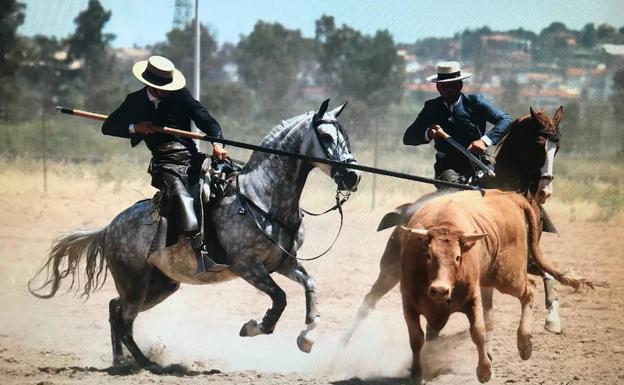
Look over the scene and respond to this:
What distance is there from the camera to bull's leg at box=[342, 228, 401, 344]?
780 cm

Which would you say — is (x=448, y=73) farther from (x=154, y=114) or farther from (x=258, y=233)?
(x=154, y=114)

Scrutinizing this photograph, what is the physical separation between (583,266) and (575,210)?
4.62 metres

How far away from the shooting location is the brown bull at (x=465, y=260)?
615 cm

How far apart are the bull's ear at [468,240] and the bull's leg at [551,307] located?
1.82 metres

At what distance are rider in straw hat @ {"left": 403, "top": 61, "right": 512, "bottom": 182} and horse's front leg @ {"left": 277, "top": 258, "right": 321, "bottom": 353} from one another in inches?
54.6

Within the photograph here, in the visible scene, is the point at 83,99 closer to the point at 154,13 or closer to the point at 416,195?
the point at 154,13

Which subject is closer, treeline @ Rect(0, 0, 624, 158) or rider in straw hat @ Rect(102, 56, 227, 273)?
rider in straw hat @ Rect(102, 56, 227, 273)

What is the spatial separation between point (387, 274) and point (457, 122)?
4.22ft

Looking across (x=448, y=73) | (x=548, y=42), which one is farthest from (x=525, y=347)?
(x=548, y=42)

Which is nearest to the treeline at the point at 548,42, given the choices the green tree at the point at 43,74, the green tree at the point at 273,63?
the green tree at the point at 273,63

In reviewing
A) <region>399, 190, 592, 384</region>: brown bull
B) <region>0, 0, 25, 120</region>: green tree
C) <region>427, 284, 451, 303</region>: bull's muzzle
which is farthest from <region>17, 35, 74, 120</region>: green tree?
<region>427, 284, 451, 303</region>: bull's muzzle

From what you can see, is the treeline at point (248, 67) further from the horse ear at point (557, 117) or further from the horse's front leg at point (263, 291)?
the horse's front leg at point (263, 291)

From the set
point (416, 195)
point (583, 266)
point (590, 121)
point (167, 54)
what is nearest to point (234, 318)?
point (583, 266)

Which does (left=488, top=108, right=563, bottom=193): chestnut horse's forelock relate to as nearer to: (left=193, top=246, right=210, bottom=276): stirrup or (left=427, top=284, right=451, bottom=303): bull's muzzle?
(left=427, top=284, right=451, bottom=303): bull's muzzle
